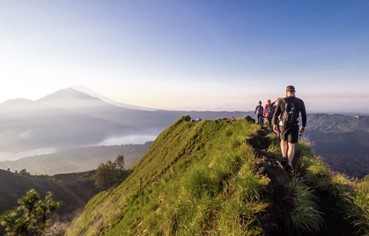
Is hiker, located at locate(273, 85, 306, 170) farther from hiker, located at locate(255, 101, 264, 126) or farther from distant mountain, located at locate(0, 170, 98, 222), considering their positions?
distant mountain, located at locate(0, 170, 98, 222)

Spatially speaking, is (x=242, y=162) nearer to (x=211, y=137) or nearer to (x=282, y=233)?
(x=282, y=233)

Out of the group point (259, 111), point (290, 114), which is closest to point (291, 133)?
point (290, 114)

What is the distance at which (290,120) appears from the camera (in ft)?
34.4

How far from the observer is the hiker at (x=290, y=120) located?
10.5 metres

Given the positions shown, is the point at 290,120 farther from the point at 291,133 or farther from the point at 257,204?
the point at 257,204

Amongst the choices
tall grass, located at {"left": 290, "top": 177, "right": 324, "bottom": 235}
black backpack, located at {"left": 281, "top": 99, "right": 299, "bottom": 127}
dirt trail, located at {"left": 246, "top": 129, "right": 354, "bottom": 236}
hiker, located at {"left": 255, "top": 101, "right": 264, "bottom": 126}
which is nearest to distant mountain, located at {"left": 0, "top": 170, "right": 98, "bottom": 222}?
hiker, located at {"left": 255, "top": 101, "right": 264, "bottom": 126}

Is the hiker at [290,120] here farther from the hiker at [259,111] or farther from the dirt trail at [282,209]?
→ the hiker at [259,111]

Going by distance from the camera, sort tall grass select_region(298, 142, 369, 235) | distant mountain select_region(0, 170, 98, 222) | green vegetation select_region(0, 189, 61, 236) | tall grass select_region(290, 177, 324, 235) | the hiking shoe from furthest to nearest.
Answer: distant mountain select_region(0, 170, 98, 222) → green vegetation select_region(0, 189, 61, 236) → the hiking shoe → tall grass select_region(298, 142, 369, 235) → tall grass select_region(290, 177, 324, 235)

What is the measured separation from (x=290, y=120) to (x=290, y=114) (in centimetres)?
26

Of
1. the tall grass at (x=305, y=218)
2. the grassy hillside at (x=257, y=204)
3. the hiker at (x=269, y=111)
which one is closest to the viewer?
the grassy hillside at (x=257, y=204)

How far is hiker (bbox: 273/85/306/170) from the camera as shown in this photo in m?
10.5

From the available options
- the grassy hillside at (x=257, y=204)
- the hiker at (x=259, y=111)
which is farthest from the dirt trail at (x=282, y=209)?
the hiker at (x=259, y=111)

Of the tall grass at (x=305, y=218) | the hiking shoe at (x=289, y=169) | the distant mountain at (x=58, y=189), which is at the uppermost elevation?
the hiking shoe at (x=289, y=169)

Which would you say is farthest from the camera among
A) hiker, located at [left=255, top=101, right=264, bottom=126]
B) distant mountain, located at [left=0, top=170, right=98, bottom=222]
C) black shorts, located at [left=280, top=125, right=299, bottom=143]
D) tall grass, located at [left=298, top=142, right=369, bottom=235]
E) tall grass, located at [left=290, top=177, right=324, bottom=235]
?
distant mountain, located at [left=0, top=170, right=98, bottom=222]
